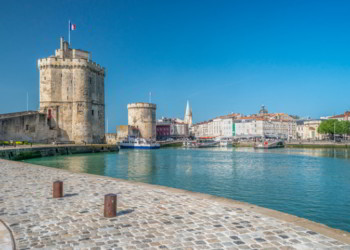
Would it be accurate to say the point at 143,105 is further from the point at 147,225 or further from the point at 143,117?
the point at 147,225

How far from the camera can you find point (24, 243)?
167 inches

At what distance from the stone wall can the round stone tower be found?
29.5m

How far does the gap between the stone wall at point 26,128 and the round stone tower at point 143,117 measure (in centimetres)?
2955

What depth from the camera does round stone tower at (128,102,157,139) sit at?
221 feet

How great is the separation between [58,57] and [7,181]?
1306 inches

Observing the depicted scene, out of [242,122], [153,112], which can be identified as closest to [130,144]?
[153,112]

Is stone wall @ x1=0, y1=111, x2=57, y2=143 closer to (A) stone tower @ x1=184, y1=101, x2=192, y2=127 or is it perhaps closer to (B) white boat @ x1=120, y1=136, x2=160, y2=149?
(B) white boat @ x1=120, y1=136, x2=160, y2=149

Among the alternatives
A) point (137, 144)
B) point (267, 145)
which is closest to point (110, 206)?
point (137, 144)

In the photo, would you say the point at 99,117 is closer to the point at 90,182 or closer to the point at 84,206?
the point at 90,182

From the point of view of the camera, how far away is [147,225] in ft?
16.6

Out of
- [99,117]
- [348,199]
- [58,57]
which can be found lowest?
[348,199]

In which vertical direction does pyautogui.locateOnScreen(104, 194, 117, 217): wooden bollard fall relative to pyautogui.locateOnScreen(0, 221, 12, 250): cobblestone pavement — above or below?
above

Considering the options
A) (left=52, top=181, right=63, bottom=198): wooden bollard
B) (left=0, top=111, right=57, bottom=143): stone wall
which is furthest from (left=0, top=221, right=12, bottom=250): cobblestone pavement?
(left=0, top=111, right=57, bottom=143): stone wall

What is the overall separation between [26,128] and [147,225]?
35.2 metres
